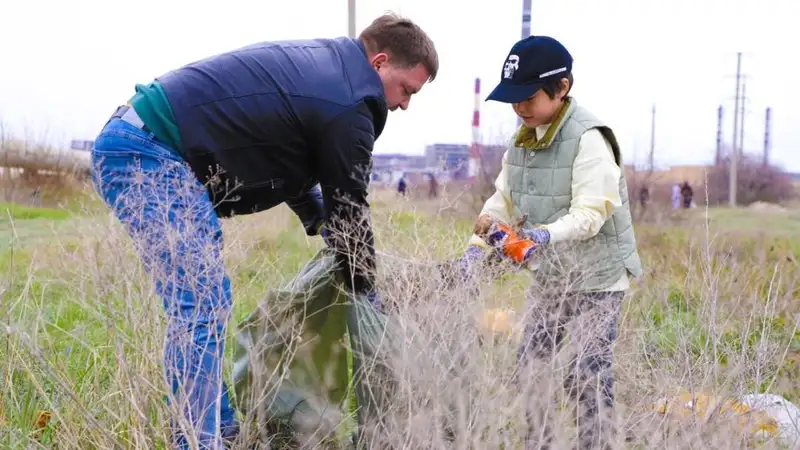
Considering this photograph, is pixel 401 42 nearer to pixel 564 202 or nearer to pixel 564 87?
pixel 564 87

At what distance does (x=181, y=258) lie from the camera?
194 cm

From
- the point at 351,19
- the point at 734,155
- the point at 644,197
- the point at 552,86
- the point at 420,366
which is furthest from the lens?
the point at 734,155

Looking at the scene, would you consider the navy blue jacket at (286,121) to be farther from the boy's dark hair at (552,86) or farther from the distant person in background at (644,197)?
the distant person in background at (644,197)

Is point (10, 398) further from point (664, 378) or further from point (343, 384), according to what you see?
point (664, 378)

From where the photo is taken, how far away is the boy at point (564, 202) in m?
2.26

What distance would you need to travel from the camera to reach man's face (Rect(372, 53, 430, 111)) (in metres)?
2.37

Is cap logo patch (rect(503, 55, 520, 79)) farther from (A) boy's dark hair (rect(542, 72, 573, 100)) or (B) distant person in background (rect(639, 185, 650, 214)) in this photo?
(B) distant person in background (rect(639, 185, 650, 214))

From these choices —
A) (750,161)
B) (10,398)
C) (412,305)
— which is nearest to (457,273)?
(412,305)

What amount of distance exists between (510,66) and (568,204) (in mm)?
475

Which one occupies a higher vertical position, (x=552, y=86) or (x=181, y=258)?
(x=552, y=86)

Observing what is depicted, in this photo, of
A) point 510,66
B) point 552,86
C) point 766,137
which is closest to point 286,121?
point 510,66

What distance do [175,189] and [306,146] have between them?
43 centimetres

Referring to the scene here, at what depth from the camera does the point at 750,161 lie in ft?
101

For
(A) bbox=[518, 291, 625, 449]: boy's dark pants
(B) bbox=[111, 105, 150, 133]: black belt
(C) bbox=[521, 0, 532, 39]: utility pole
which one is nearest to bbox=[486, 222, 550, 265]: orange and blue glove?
(A) bbox=[518, 291, 625, 449]: boy's dark pants
